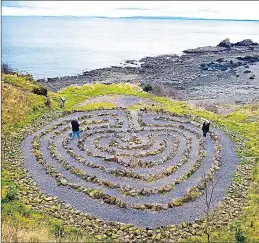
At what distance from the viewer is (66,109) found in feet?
137

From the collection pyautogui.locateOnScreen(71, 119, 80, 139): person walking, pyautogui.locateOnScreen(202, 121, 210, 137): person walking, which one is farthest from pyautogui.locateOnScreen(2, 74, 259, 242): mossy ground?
pyautogui.locateOnScreen(71, 119, 80, 139): person walking

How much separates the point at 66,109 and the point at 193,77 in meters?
56.6

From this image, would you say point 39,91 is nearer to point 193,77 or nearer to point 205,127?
point 205,127

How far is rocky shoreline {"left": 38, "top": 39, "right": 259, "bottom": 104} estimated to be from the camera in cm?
7275

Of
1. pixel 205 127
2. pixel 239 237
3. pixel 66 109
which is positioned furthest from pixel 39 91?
pixel 239 237

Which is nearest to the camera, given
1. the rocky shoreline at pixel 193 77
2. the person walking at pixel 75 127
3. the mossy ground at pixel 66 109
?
the mossy ground at pixel 66 109

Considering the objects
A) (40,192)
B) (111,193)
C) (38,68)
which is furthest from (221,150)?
(38,68)

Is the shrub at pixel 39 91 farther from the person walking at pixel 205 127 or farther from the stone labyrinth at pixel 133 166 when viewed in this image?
the person walking at pixel 205 127

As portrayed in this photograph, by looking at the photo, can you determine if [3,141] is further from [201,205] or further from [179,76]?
[179,76]

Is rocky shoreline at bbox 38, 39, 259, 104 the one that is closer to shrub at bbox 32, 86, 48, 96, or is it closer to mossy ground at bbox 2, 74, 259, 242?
mossy ground at bbox 2, 74, 259, 242

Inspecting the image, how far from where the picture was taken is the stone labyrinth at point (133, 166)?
21.8m

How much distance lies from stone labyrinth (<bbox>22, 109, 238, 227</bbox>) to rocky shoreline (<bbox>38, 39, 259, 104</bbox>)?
1224 inches

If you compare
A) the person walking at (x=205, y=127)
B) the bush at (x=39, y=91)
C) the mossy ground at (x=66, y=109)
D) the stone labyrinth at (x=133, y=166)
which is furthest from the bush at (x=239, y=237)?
the bush at (x=39, y=91)

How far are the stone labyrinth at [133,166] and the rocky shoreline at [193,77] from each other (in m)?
31.1
